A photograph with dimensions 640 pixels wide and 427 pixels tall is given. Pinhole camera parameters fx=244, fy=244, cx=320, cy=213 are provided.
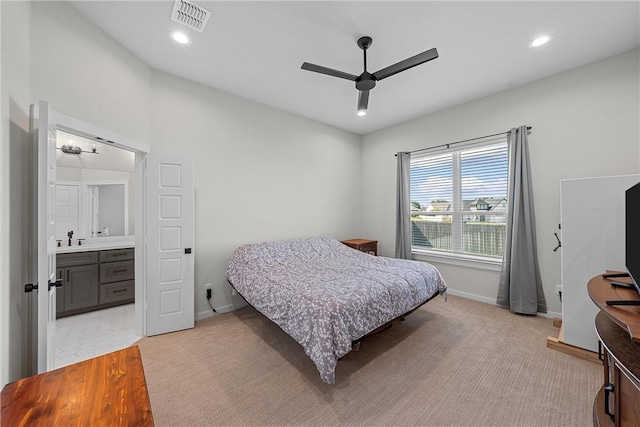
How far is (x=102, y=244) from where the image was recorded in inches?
148

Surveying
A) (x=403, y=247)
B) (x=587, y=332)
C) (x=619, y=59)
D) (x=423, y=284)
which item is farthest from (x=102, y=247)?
(x=619, y=59)

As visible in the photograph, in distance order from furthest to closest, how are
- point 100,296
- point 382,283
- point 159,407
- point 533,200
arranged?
point 100,296 < point 533,200 < point 382,283 < point 159,407

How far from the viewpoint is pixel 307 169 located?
4340 millimetres

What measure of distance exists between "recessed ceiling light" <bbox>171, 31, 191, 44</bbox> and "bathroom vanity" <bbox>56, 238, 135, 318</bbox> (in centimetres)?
288

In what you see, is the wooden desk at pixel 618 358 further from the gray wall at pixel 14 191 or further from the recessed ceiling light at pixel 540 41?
the gray wall at pixel 14 191

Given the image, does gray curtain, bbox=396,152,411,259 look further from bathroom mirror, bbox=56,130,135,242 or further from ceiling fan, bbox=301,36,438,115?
bathroom mirror, bbox=56,130,135,242

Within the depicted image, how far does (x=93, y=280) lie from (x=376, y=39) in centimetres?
454

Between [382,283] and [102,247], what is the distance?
377cm

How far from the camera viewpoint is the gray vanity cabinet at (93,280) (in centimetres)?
312

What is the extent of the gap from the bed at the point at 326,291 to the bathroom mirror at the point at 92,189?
7.62ft

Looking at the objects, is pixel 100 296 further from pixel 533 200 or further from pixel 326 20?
pixel 533 200

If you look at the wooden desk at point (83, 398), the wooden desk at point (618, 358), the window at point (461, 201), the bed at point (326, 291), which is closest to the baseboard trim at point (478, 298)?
the window at point (461, 201)

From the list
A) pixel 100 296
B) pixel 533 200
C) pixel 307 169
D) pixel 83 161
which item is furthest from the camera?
pixel 307 169

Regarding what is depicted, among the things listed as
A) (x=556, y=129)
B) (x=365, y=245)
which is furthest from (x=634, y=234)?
(x=365, y=245)
